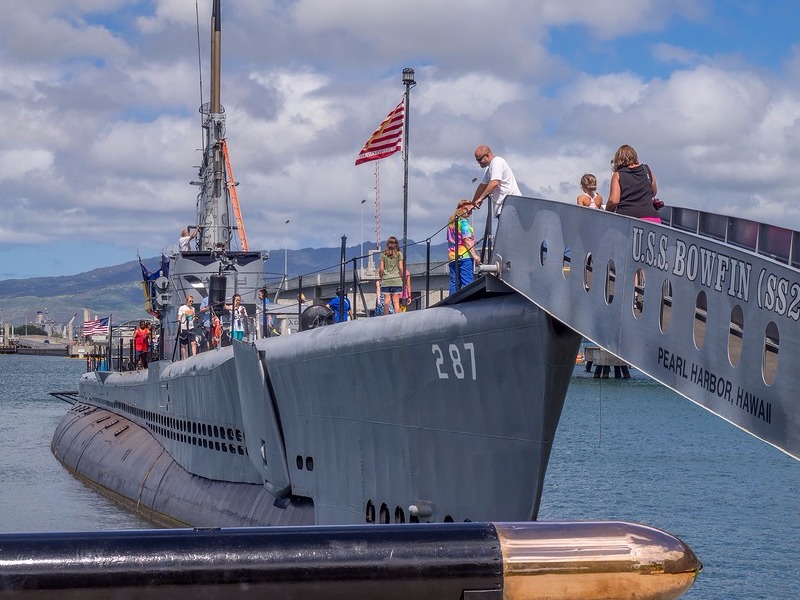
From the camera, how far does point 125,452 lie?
27.8m

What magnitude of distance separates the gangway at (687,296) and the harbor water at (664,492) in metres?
3.51

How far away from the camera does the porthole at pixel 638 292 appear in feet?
25.8

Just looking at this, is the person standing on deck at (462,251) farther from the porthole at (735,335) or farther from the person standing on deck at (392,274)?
the porthole at (735,335)

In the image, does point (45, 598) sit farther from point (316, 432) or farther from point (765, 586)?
point (765, 586)

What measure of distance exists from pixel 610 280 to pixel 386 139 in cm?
995

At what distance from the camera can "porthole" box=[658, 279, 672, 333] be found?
7.39 m

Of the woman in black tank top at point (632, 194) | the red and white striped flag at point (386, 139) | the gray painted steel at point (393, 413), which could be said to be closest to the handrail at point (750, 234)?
the woman in black tank top at point (632, 194)

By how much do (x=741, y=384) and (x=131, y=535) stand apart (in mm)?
3967

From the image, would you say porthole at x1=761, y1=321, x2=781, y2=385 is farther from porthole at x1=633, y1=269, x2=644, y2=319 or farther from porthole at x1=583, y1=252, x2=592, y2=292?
porthole at x1=583, y1=252, x2=592, y2=292

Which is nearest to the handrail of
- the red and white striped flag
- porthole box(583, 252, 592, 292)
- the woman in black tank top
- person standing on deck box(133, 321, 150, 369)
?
the woman in black tank top

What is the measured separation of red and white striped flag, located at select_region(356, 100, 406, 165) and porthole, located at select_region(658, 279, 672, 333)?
10.1 meters

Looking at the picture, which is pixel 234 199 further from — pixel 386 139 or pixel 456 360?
pixel 456 360

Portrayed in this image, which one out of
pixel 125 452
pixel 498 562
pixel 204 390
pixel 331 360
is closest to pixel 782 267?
pixel 498 562

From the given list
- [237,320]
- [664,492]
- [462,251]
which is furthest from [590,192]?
[664,492]
